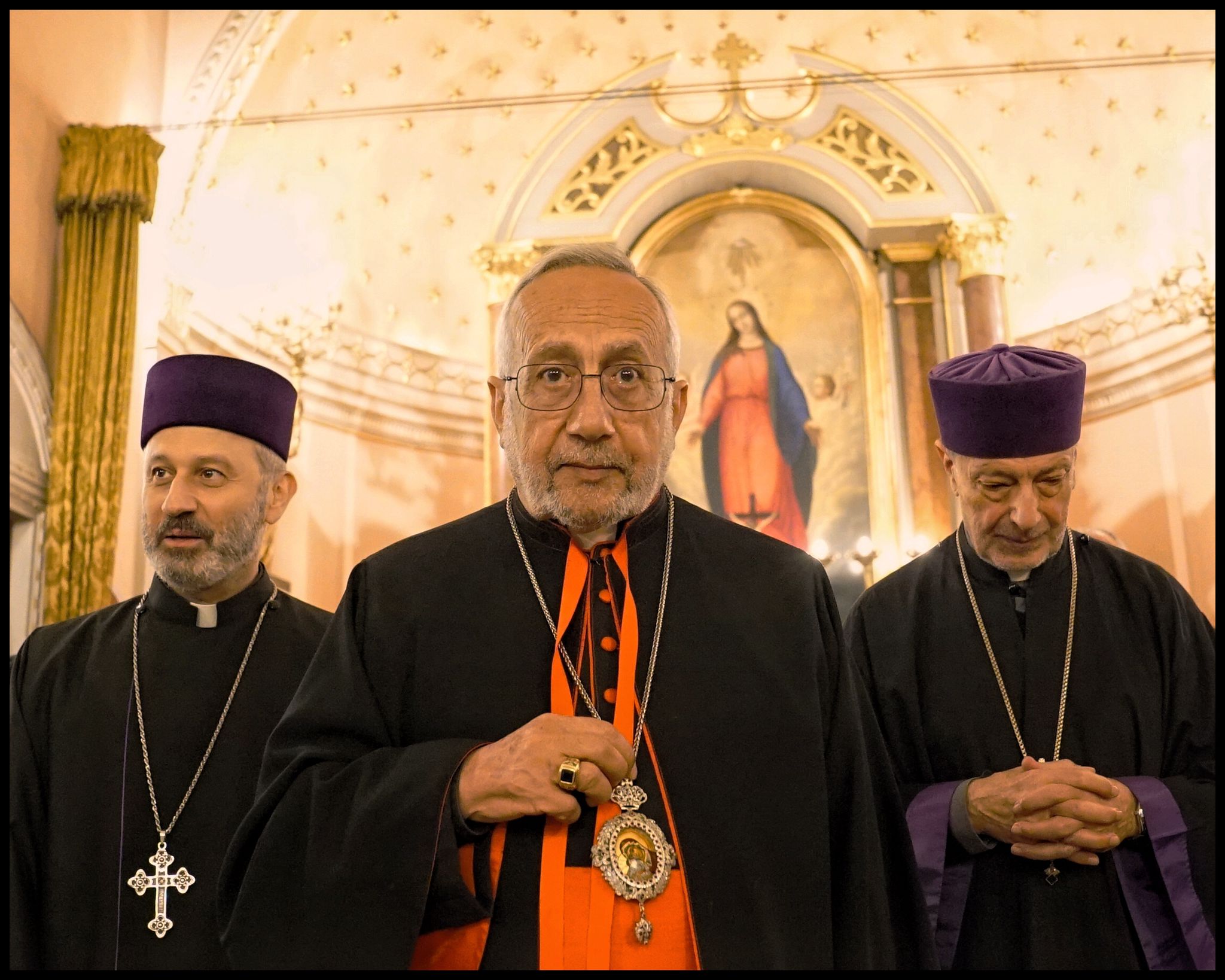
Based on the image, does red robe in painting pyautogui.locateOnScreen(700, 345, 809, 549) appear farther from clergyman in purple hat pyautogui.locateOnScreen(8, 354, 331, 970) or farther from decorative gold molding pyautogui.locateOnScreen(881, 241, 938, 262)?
clergyman in purple hat pyautogui.locateOnScreen(8, 354, 331, 970)

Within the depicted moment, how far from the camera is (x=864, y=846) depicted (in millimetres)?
2008

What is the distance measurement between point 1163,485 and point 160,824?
7118 millimetres

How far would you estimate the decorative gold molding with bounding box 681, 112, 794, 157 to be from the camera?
28.8 feet

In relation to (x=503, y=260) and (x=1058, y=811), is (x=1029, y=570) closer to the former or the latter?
(x=1058, y=811)

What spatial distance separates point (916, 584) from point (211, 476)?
5.51 ft

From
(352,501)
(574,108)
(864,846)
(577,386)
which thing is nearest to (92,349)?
(352,501)

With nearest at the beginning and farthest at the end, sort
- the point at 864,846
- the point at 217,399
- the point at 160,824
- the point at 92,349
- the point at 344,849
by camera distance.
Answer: the point at 344,849 < the point at 864,846 < the point at 160,824 < the point at 217,399 < the point at 92,349

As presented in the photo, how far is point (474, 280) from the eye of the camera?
9078 millimetres

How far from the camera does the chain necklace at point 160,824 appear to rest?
265 centimetres

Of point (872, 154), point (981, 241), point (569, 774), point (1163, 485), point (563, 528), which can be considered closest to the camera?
point (569, 774)

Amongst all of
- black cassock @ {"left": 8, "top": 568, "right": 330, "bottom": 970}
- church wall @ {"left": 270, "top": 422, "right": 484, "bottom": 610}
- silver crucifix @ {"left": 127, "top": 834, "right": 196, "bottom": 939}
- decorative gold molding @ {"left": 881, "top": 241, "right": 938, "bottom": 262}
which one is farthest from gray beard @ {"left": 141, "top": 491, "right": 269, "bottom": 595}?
decorative gold molding @ {"left": 881, "top": 241, "right": 938, "bottom": 262}

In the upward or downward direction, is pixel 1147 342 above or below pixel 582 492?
above

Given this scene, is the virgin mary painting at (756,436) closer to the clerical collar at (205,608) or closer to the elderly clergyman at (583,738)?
the clerical collar at (205,608)

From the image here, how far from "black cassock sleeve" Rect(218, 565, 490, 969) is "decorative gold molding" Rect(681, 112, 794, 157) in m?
7.29
